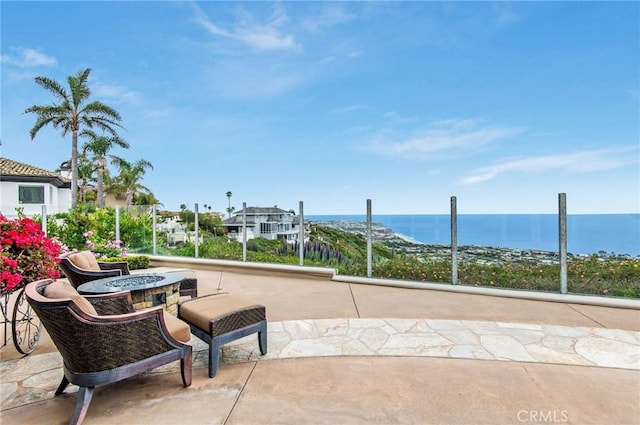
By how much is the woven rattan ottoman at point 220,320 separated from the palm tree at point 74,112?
66.3 feet

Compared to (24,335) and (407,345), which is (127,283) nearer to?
(24,335)

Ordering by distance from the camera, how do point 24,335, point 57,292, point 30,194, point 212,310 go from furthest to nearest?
point 30,194
point 24,335
point 212,310
point 57,292

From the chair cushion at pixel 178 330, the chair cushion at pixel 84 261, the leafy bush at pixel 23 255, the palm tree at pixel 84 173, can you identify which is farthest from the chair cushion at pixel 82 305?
the palm tree at pixel 84 173

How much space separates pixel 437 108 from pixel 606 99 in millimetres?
3909

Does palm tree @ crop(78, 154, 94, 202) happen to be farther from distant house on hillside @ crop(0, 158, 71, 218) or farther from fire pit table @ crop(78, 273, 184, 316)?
fire pit table @ crop(78, 273, 184, 316)

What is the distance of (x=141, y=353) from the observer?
212 cm

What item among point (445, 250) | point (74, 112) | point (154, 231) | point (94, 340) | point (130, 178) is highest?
point (74, 112)

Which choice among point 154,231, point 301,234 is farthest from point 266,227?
point 154,231

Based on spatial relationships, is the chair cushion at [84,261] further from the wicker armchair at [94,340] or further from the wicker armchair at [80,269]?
the wicker armchair at [94,340]

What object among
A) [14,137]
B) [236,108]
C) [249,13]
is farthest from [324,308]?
[14,137]

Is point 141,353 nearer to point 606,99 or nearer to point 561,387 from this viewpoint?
point 561,387

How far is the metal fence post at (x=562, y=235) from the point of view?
4.66m

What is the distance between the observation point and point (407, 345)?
3.10m

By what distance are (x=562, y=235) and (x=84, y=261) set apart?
688 centimetres
